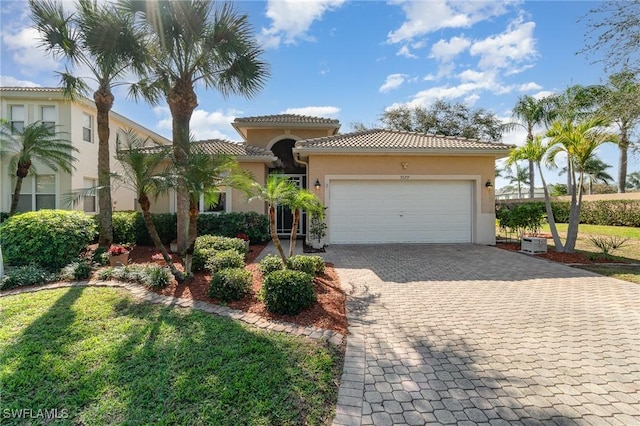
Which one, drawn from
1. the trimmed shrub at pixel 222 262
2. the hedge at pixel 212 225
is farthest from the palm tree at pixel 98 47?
the trimmed shrub at pixel 222 262

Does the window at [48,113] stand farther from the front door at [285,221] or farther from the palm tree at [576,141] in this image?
the palm tree at [576,141]

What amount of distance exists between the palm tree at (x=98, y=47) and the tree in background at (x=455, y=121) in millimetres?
26782

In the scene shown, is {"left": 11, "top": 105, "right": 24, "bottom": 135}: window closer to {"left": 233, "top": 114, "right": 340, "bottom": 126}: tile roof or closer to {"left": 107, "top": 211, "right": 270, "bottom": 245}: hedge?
{"left": 107, "top": 211, "right": 270, "bottom": 245}: hedge

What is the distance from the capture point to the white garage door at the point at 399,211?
1348 cm

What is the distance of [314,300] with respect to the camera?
5.80m

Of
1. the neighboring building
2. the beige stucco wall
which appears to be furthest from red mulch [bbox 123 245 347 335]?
the neighboring building

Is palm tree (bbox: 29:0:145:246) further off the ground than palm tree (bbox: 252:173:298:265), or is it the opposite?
palm tree (bbox: 29:0:145:246)

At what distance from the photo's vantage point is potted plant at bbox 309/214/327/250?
40.5 ft

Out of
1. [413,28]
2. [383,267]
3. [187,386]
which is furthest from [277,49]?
[187,386]

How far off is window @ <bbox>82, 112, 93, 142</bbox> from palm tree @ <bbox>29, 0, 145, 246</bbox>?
6.42m

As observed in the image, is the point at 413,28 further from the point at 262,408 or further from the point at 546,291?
the point at 262,408

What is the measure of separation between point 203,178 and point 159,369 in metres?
4.13

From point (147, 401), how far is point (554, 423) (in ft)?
13.9

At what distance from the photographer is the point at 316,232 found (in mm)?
12336
